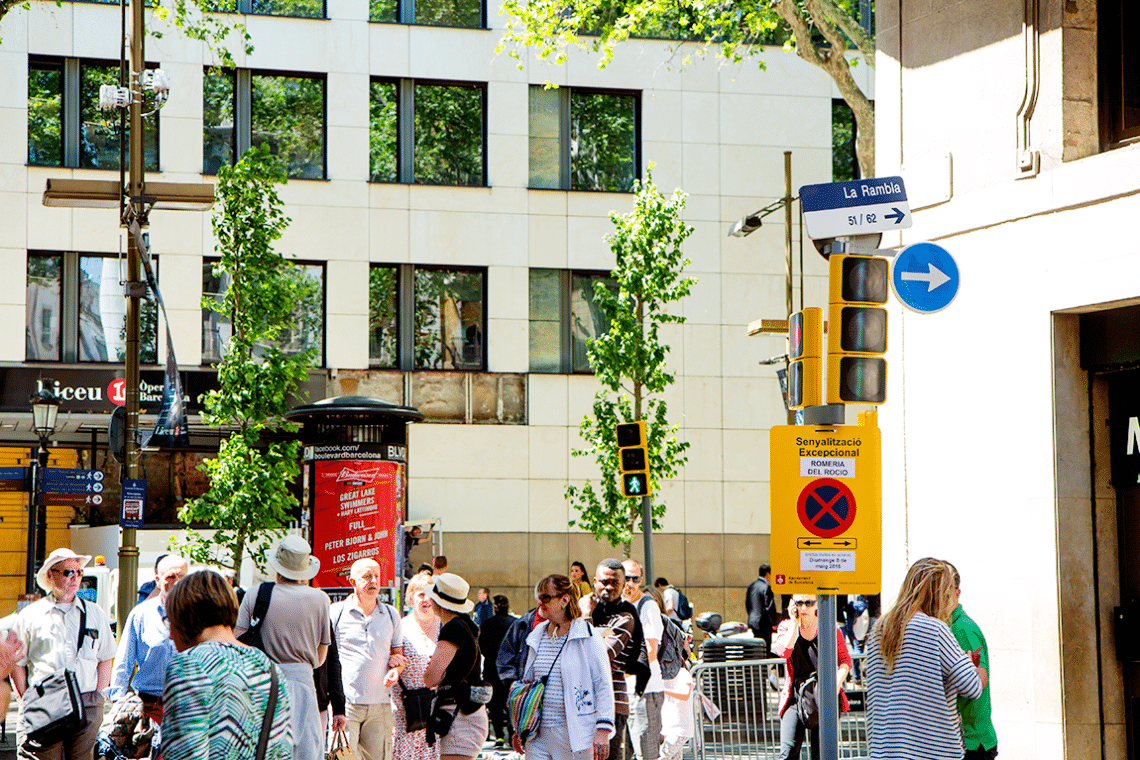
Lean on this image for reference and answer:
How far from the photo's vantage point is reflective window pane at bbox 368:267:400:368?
90.6 feet

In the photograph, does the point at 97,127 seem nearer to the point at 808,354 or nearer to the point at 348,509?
the point at 348,509

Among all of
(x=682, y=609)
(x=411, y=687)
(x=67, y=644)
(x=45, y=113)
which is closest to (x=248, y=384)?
(x=682, y=609)

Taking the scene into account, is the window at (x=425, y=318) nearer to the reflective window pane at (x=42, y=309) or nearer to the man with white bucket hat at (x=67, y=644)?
the reflective window pane at (x=42, y=309)

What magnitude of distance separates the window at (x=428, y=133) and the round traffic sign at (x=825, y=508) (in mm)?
20799

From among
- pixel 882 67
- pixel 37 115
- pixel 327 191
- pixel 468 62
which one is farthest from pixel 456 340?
pixel 882 67

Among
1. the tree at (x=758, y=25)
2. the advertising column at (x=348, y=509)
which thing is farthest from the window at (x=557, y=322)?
the tree at (x=758, y=25)

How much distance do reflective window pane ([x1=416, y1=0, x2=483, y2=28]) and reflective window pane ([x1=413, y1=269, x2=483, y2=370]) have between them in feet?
16.7

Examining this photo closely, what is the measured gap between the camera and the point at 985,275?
11.1 meters

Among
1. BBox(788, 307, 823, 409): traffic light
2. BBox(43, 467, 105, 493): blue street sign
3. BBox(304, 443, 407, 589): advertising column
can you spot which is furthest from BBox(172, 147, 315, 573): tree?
BBox(788, 307, 823, 409): traffic light

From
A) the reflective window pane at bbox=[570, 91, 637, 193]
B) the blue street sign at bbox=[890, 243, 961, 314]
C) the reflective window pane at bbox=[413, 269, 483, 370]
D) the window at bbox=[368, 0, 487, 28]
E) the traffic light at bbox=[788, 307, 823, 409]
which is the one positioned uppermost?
the window at bbox=[368, 0, 487, 28]

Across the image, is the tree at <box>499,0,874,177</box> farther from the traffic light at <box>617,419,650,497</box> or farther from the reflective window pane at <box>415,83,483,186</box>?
the reflective window pane at <box>415,83,483,186</box>

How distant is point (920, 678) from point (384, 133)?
2279 centimetres

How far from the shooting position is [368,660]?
34.6ft

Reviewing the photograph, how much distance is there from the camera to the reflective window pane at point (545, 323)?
2803cm
